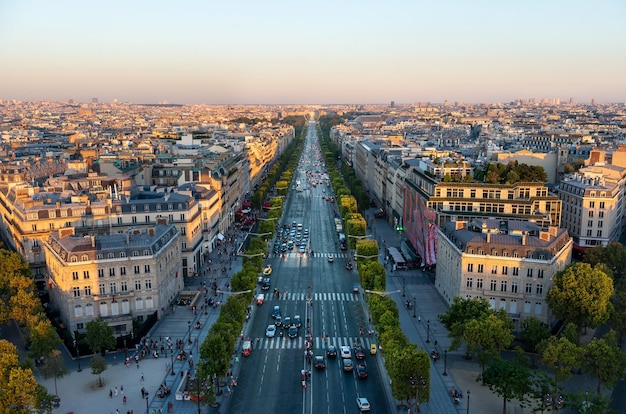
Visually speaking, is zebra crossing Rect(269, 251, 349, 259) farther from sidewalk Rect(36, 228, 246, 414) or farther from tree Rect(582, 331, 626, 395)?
tree Rect(582, 331, 626, 395)

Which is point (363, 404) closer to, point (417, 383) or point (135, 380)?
point (417, 383)

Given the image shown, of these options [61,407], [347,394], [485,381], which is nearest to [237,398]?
[347,394]

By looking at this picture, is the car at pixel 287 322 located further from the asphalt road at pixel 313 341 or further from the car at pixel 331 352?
the car at pixel 331 352

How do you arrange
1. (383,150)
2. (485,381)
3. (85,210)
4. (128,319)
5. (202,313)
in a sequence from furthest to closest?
→ (383,150), (85,210), (202,313), (128,319), (485,381)

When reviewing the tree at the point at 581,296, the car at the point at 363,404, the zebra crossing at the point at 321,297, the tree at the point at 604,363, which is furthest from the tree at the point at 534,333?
the zebra crossing at the point at 321,297

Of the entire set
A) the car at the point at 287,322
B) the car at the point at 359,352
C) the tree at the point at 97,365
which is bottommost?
the car at the point at 287,322

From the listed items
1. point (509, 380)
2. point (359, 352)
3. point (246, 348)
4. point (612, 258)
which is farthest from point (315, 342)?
point (612, 258)

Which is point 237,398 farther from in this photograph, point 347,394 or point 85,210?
point 85,210
